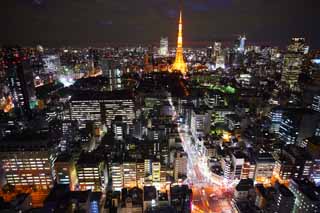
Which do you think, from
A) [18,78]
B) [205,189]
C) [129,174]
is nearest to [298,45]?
[205,189]

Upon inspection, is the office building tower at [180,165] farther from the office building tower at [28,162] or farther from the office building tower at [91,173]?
the office building tower at [28,162]

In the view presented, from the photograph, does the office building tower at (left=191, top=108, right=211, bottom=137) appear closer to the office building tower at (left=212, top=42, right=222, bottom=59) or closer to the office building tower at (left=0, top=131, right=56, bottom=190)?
the office building tower at (left=0, top=131, right=56, bottom=190)

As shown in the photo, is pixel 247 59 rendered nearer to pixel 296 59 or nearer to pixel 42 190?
pixel 296 59

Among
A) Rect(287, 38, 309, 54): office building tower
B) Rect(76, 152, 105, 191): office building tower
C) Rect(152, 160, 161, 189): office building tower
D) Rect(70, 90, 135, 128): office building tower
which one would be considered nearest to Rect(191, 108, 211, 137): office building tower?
Rect(70, 90, 135, 128): office building tower

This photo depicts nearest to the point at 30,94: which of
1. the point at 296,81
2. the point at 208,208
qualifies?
the point at 208,208

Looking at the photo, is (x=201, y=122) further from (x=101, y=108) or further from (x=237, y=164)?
(x=101, y=108)

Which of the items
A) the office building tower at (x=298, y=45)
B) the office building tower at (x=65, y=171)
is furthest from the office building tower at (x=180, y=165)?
the office building tower at (x=298, y=45)

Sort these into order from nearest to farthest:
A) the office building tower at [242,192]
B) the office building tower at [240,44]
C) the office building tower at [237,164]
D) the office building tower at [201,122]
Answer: the office building tower at [242,192], the office building tower at [237,164], the office building tower at [201,122], the office building tower at [240,44]
